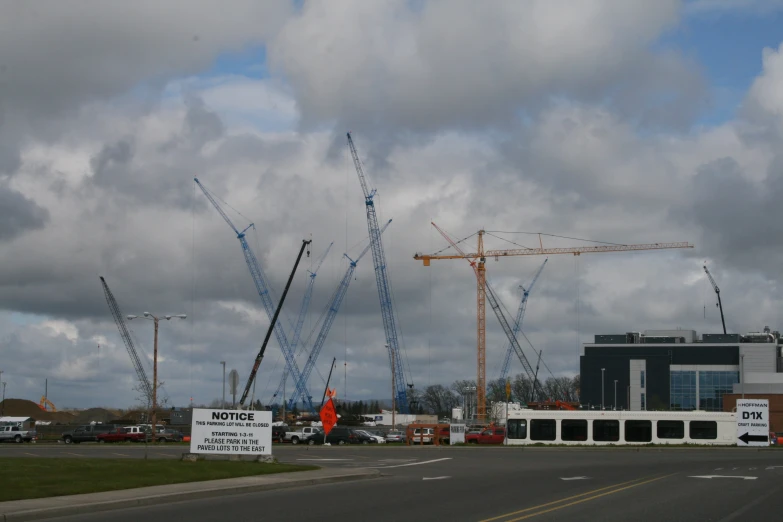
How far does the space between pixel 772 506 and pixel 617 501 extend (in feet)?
11.4

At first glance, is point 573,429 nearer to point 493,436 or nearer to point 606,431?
point 606,431

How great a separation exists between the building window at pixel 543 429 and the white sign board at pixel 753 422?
11329 millimetres

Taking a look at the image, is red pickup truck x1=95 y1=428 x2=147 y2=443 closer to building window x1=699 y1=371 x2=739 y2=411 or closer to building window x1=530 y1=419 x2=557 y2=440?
building window x1=530 y1=419 x2=557 y2=440

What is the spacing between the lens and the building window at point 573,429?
59.0 m

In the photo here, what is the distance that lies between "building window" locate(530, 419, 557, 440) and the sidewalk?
96.8 ft

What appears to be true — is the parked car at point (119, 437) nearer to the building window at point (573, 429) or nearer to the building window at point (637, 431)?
the building window at point (573, 429)

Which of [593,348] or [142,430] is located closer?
[142,430]

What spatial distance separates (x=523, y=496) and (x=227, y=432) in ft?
45.7

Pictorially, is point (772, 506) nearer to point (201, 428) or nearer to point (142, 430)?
point (201, 428)

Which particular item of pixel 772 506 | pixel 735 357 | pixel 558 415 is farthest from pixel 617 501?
pixel 735 357

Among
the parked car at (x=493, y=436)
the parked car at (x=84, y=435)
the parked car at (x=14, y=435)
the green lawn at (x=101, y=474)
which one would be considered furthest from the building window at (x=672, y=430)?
the parked car at (x=14, y=435)

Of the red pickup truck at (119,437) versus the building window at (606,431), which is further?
the red pickup truck at (119,437)

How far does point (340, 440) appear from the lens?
7056 cm

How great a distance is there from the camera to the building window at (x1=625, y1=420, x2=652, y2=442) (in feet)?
192
